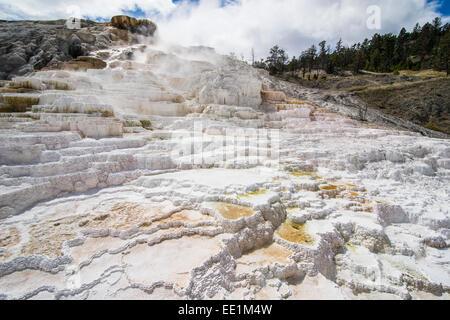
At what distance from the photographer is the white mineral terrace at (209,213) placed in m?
2.98

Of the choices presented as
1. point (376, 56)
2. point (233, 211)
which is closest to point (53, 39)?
point (233, 211)

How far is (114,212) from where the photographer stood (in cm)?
432

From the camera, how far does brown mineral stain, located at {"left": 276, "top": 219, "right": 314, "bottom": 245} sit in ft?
12.8

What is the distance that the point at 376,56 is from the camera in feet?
102

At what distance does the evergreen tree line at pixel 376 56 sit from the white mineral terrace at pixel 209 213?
2739 cm

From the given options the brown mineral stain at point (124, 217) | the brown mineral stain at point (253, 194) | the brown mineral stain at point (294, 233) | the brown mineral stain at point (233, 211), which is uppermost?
the brown mineral stain at point (253, 194)

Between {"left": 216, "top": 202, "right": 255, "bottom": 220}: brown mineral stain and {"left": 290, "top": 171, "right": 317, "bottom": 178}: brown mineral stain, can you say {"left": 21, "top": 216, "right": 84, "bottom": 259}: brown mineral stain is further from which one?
{"left": 290, "top": 171, "right": 317, "bottom": 178}: brown mineral stain

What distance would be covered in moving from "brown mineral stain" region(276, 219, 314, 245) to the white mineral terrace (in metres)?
0.03

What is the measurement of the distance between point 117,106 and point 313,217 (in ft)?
35.2

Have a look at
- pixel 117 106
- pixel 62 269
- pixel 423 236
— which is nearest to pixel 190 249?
pixel 62 269

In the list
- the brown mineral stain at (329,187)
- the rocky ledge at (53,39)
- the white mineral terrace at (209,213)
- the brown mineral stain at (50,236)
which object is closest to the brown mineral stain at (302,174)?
the white mineral terrace at (209,213)

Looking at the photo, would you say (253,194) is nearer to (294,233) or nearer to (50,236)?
(294,233)

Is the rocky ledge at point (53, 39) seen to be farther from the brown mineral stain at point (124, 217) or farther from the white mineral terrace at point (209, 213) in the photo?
the brown mineral stain at point (124, 217)

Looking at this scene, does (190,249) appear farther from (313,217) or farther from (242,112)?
(242,112)
